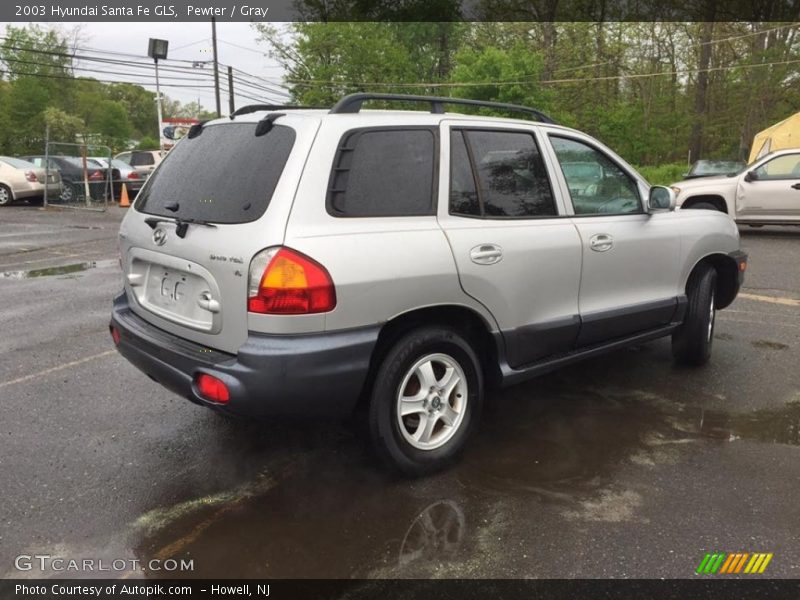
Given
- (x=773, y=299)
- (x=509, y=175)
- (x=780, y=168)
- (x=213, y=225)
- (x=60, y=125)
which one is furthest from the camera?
(x=60, y=125)

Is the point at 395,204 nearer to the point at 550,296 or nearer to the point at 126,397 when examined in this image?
the point at 550,296

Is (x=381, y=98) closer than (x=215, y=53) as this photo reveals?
Yes

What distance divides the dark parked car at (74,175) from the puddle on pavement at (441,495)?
16.9 meters

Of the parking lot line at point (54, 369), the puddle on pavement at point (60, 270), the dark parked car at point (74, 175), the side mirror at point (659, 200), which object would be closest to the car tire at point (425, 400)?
the side mirror at point (659, 200)

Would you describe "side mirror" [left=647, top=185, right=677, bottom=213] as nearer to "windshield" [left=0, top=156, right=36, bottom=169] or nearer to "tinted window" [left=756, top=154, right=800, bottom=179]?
"tinted window" [left=756, top=154, right=800, bottom=179]

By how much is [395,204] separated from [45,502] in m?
2.16

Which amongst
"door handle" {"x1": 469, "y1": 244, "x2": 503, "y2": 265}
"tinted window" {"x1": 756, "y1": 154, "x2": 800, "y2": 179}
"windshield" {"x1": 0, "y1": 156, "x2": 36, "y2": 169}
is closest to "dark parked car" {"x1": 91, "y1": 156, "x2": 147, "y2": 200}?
"windshield" {"x1": 0, "y1": 156, "x2": 36, "y2": 169}

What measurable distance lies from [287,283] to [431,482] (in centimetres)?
127

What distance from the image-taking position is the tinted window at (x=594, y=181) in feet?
12.8

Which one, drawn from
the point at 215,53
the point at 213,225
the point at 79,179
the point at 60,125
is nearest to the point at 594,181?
the point at 213,225

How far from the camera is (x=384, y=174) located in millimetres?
3102

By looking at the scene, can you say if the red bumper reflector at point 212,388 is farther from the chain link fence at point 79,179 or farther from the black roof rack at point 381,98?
the chain link fence at point 79,179

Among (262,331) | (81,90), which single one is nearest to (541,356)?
(262,331)

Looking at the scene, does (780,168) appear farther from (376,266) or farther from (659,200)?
(376,266)
